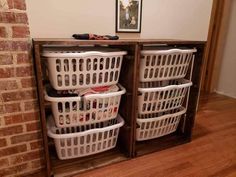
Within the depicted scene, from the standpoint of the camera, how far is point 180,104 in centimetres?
159

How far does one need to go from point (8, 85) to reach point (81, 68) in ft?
1.38

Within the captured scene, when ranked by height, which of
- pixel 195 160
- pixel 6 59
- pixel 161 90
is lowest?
pixel 195 160

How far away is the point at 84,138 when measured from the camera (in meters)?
1.29

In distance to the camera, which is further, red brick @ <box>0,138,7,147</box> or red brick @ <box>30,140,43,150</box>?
red brick @ <box>30,140,43,150</box>

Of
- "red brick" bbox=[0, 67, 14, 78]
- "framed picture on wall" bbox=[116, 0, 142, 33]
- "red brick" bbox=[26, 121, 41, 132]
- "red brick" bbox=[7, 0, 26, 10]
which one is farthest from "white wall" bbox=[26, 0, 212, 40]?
"red brick" bbox=[26, 121, 41, 132]

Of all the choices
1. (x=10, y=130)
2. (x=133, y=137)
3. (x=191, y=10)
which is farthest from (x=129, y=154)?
(x=191, y=10)

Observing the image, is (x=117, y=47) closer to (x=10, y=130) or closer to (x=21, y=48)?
(x=21, y=48)

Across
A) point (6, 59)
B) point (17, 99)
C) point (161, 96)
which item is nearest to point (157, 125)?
point (161, 96)

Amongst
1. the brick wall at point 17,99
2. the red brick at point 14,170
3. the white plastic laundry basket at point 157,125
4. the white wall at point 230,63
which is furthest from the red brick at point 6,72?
the white wall at point 230,63

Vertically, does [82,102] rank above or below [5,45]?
below

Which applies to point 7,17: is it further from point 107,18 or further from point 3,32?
point 107,18

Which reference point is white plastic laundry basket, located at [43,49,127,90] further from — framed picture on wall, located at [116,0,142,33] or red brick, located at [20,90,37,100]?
framed picture on wall, located at [116,0,142,33]

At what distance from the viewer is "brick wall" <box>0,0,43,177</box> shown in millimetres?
1005

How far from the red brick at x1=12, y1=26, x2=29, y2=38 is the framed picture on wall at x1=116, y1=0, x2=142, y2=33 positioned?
2.38 ft
